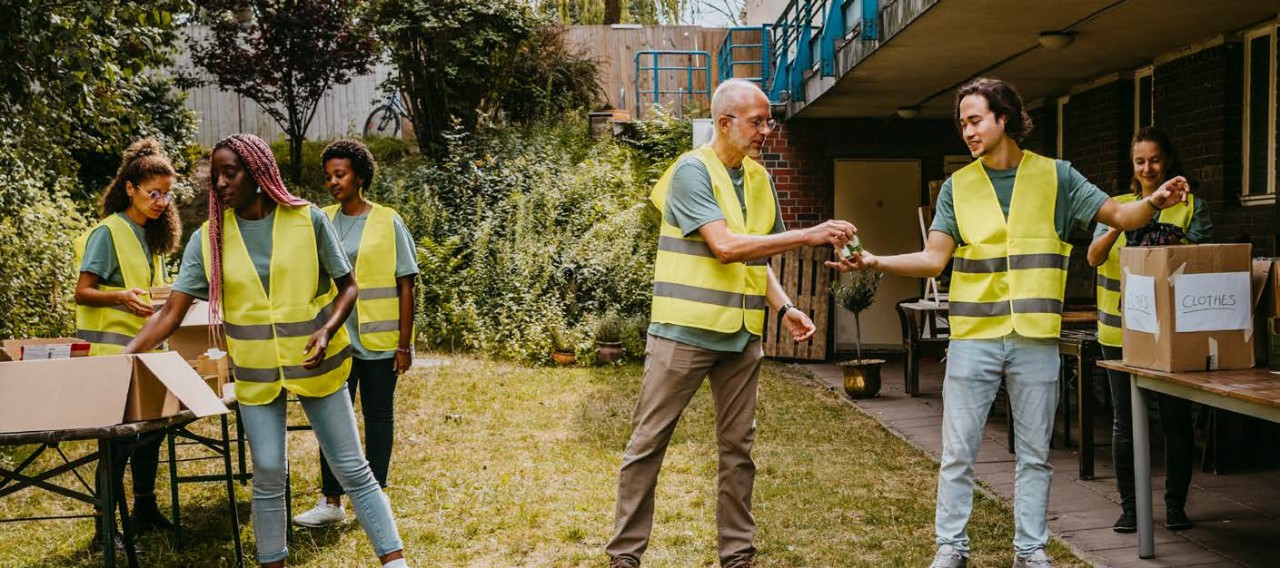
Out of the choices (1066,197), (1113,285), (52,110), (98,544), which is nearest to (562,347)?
(52,110)

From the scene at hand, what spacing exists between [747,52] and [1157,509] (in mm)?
12843

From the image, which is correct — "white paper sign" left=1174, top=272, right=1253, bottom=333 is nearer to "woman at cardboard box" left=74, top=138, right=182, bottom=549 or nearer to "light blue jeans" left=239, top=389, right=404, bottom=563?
"light blue jeans" left=239, top=389, right=404, bottom=563

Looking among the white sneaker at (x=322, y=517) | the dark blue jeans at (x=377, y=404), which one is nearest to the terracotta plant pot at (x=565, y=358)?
the white sneaker at (x=322, y=517)

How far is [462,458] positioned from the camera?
6559mm

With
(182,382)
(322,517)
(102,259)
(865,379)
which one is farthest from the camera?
(865,379)

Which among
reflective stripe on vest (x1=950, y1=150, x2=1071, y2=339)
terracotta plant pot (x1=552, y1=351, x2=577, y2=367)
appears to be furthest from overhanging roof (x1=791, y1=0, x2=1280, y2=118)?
terracotta plant pot (x1=552, y1=351, x2=577, y2=367)

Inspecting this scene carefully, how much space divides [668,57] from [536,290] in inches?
288

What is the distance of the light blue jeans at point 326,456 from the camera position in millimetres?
3570

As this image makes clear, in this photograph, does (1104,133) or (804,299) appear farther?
(804,299)

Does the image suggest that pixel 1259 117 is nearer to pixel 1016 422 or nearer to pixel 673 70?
pixel 1016 422

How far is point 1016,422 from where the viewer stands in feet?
12.9

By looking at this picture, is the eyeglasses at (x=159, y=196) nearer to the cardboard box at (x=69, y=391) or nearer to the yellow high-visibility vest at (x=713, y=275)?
the cardboard box at (x=69, y=391)

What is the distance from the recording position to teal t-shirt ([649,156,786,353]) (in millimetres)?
3648

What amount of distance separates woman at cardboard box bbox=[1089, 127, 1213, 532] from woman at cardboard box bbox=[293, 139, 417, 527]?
128 inches
